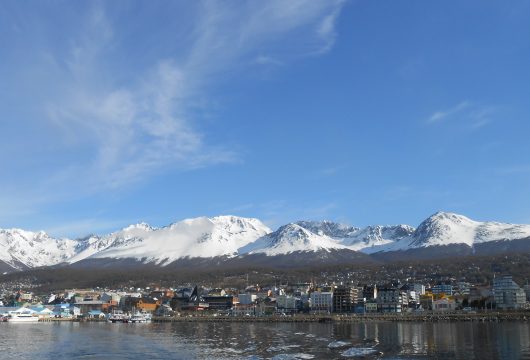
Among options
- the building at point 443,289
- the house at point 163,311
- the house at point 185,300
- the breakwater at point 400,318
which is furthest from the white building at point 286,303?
the building at point 443,289

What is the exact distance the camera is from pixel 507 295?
92250 millimetres

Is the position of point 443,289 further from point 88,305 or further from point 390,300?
point 88,305

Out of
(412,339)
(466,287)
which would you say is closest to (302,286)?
(466,287)

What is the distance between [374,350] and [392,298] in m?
67.7

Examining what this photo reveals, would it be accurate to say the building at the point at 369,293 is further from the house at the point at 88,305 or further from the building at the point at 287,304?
the house at the point at 88,305

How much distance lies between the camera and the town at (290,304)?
3558 inches

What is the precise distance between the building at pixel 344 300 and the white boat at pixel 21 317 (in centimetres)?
4816

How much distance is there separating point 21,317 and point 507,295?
7492 cm

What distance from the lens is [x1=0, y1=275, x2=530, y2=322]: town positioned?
9038cm

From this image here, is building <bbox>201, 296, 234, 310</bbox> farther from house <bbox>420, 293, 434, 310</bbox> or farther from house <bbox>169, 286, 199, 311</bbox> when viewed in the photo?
house <bbox>420, 293, 434, 310</bbox>

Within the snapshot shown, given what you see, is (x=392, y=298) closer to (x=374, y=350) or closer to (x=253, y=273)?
(x=374, y=350)

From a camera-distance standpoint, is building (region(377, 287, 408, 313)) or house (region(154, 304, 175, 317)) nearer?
building (region(377, 287, 408, 313))

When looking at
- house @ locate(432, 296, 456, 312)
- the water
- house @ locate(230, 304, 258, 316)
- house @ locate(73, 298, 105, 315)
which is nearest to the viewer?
the water

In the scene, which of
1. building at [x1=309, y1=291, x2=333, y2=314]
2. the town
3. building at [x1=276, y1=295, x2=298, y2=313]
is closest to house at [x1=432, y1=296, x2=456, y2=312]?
the town
